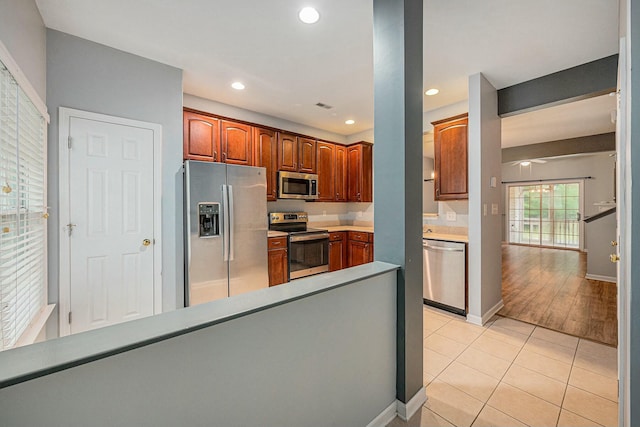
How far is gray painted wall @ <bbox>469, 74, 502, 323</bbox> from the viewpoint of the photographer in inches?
113

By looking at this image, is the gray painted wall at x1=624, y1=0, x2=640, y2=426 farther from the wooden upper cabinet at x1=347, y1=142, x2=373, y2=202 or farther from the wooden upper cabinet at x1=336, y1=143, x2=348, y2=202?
the wooden upper cabinet at x1=336, y1=143, x2=348, y2=202

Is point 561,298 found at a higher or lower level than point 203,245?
lower

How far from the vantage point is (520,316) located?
3.07 metres

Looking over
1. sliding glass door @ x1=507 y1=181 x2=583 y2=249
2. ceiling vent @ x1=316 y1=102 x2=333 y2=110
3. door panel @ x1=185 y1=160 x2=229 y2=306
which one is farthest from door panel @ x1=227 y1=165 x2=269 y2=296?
sliding glass door @ x1=507 y1=181 x2=583 y2=249

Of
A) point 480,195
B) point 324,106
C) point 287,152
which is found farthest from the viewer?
point 287,152

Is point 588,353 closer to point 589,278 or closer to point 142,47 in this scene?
point 589,278

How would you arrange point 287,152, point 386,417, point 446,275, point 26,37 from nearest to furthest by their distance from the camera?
point 386,417 → point 26,37 → point 446,275 → point 287,152

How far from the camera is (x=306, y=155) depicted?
441 cm

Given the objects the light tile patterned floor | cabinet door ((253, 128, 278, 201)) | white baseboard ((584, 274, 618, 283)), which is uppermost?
cabinet door ((253, 128, 278, 201))

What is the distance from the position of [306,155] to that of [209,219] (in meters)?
1.99

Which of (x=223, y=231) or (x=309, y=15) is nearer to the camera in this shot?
(x=309, y=15)

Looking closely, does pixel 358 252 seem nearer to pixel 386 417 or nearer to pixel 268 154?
pixel 268 154

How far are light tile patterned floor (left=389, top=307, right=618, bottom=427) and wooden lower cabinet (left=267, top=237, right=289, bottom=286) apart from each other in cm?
186

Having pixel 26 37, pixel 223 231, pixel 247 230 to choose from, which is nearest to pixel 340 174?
pixel 247 230
